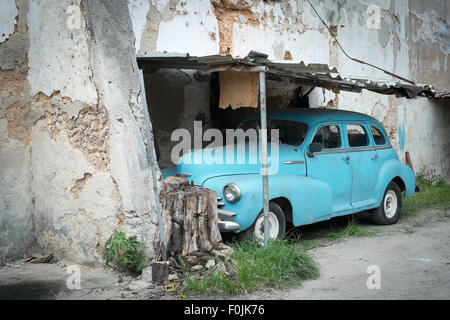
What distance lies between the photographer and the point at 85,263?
17.4 ft

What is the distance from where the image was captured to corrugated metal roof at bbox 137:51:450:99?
543cm

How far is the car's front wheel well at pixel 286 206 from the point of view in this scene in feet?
20.3

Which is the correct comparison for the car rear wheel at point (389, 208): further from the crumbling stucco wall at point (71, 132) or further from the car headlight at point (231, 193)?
the crumbling stucco wall at point (71, 132)

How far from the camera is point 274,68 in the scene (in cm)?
587

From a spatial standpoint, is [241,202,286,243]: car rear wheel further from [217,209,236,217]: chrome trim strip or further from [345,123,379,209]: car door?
[345,123,379,209]: car door

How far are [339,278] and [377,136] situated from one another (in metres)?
3.71

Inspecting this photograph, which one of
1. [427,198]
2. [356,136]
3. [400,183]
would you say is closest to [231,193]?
[356,136]

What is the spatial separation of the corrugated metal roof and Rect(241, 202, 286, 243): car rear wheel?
66.7 inches

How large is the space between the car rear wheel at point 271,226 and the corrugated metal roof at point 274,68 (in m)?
1.69

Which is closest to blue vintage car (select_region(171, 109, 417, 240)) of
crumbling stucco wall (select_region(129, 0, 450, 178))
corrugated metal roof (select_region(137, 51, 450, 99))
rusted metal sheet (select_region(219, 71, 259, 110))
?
corrugated metal roof (select_region(137, 51, 450, 99))

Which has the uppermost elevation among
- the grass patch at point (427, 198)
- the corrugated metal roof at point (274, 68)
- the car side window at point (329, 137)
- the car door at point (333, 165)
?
the corrugated metal roof at point (274, 68)

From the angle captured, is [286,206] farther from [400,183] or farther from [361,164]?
[400,183]

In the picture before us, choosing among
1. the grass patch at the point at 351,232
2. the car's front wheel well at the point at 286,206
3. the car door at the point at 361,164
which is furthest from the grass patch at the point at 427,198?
the car's front wheel well at the point at 286,206
